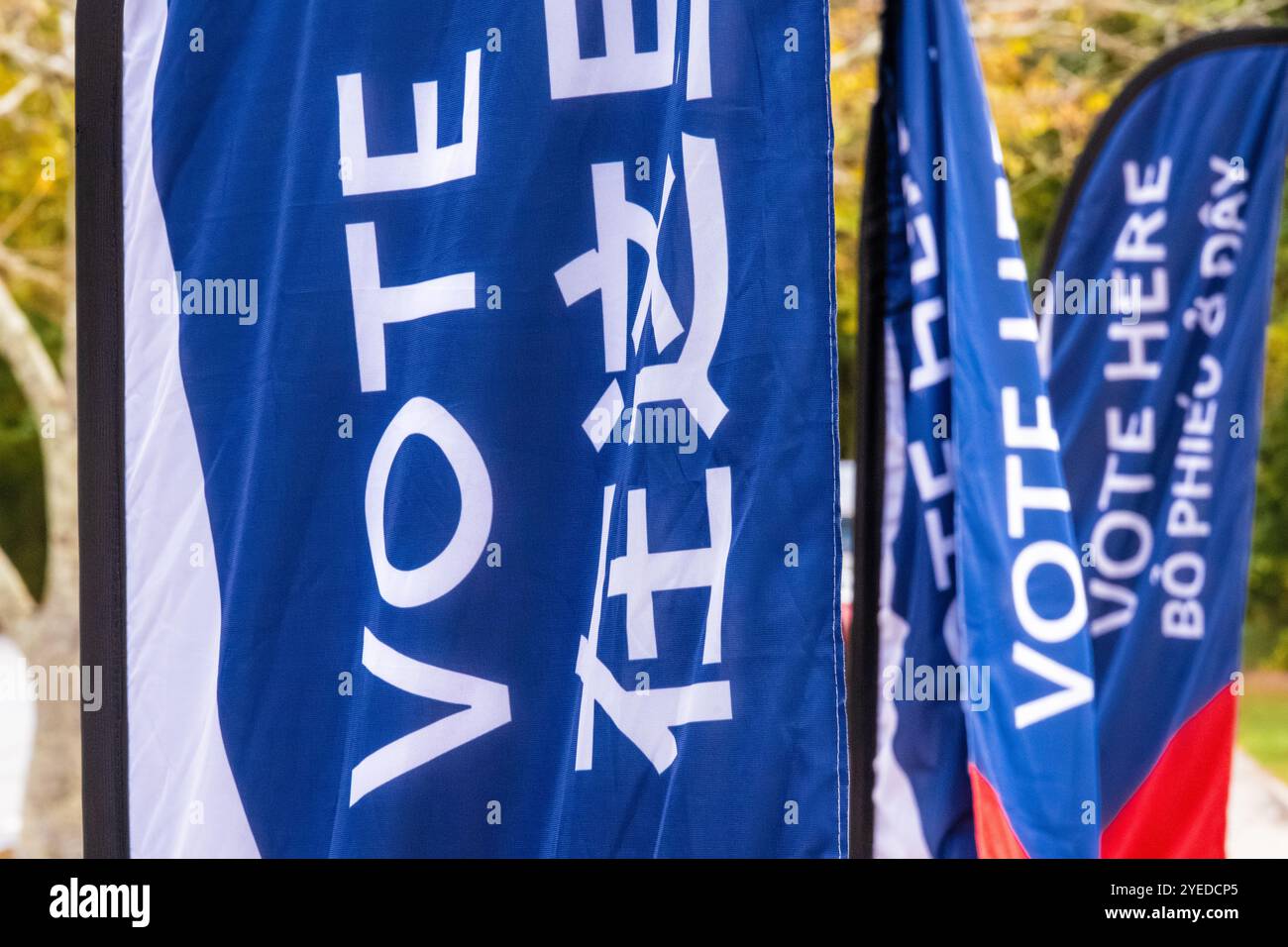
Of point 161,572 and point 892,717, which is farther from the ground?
point 161,572

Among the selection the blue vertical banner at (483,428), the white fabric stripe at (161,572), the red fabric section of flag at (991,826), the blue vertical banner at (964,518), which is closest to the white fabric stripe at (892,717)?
the blue vertical banner at (964,518)

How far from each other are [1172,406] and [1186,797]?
101 centimetres

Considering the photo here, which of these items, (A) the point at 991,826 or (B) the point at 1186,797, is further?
(B) the point at 1186,797

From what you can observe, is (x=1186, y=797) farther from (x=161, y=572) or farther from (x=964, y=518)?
(x=161, y=572)

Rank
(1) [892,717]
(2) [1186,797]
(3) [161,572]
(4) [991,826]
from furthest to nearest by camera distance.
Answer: (2) [1186,797]
(1) [892,717]
(4) [991,826]
(3) [161,572]

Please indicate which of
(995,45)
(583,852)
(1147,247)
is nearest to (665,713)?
(583,852)

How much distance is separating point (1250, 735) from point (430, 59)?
1283 cm

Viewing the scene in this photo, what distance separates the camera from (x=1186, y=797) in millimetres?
3451

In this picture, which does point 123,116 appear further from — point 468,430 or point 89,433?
point 468,430

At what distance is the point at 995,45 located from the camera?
822 centimetres

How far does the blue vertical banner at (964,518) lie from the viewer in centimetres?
→ 218

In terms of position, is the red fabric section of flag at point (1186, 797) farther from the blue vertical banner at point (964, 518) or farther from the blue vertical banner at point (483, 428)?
the blue vertical banner at point (483, 428)

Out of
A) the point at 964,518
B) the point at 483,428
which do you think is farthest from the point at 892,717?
the point at 483,428

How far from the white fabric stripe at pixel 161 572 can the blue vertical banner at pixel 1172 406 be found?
2.55 m
